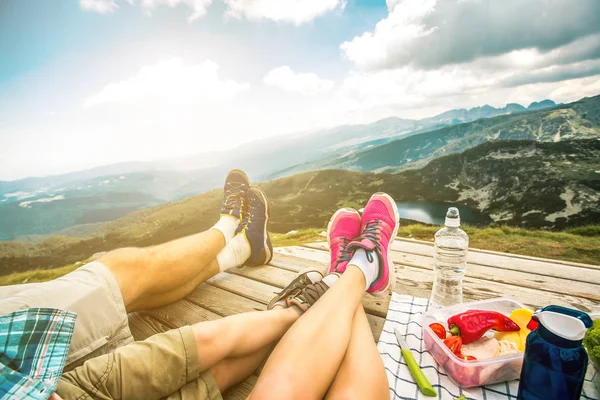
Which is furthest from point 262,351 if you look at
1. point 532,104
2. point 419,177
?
point 532,104

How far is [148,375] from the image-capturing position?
3.68ft

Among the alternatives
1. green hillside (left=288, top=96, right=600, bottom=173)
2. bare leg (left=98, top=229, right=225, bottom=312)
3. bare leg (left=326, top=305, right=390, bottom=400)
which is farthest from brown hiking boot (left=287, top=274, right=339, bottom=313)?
green hillside (left=288, top=96, right=600, bottom=173)

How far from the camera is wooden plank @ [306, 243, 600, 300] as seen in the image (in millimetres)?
2085

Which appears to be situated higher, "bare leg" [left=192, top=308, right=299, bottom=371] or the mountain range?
"bare leg" [left=192, top=308, right=299, bottom=371]

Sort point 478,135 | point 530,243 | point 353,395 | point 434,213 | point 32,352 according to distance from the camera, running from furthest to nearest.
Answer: point 478,135, point 434,213, point 530,243, point 353,395, point 32,352

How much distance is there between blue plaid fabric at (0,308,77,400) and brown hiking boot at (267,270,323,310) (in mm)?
1032

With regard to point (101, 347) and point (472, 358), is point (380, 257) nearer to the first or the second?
point (472, 358)

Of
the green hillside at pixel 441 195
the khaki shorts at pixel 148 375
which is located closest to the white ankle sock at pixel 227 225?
the khaki shorts at pixel 148 375

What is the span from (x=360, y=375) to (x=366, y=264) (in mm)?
854

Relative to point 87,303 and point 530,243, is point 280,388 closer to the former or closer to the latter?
point 87,303

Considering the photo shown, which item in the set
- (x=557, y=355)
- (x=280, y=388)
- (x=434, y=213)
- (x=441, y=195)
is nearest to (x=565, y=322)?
(x=557, y=355)

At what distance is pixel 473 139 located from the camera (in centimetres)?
9706

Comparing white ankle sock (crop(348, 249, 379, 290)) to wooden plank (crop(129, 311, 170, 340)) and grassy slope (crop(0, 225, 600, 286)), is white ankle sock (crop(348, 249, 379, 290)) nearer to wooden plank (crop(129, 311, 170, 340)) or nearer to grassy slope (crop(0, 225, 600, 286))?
wooden plank (crop(129, 311, 170, 340))

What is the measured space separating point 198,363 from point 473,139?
385 feet
